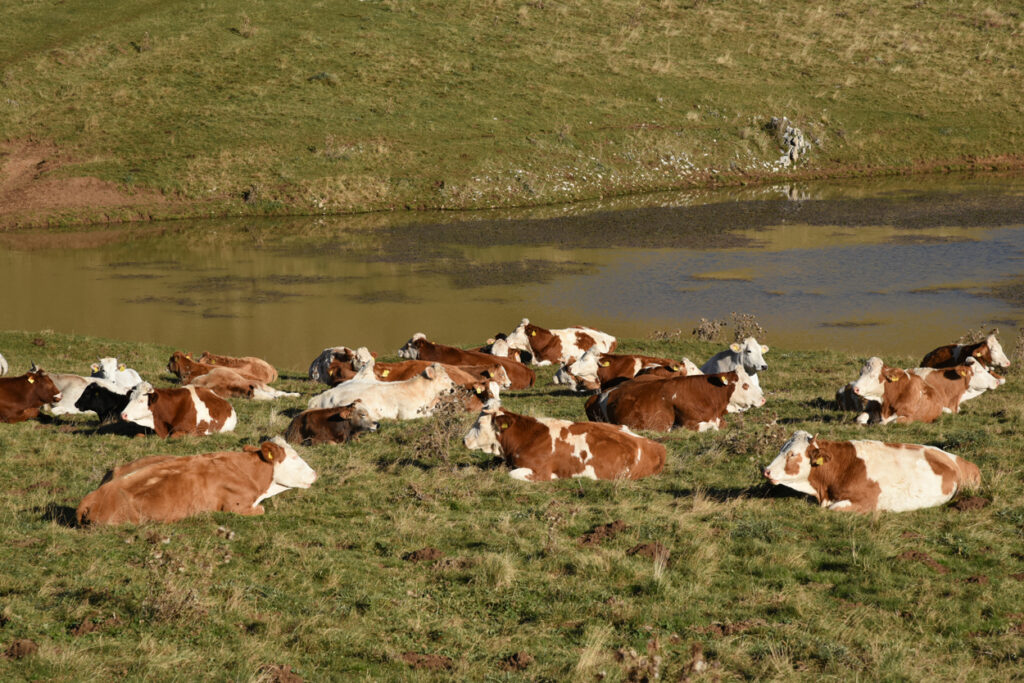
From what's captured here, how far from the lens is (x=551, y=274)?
3741 cm

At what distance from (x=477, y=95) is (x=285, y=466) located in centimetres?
5434

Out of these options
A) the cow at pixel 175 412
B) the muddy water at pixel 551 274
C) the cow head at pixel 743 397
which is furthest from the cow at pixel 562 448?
the muddy water at pixel 551 274

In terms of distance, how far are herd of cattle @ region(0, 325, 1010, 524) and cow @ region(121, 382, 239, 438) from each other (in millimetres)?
19

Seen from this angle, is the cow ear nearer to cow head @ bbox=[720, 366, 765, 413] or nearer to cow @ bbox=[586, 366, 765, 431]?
cow @ bbox=[586, 366, 765, 431]

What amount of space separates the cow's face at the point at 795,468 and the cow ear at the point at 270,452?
5223 mm

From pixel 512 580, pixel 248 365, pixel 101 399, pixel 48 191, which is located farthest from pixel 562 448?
pixel 48 191

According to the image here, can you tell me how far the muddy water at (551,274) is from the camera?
29.0m

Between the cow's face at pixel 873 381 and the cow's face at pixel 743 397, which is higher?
the cow's face at pixel 873 381

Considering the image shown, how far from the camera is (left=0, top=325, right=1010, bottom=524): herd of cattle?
35.1 feet

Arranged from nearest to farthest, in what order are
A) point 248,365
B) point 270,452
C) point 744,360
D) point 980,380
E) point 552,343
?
1. point 270,452
2. point 980,380
3. point 744,360
4. point 248,365
5. point 552,343

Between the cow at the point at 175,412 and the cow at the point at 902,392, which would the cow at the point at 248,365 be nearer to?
the cow at the point at 175,412

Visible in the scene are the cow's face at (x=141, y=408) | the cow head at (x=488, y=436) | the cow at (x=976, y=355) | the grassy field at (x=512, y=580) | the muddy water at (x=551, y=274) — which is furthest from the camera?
the muddy water at (x=551, y=274)

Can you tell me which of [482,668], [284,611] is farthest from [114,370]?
[482,668]

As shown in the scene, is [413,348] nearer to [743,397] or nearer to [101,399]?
[101,399]
